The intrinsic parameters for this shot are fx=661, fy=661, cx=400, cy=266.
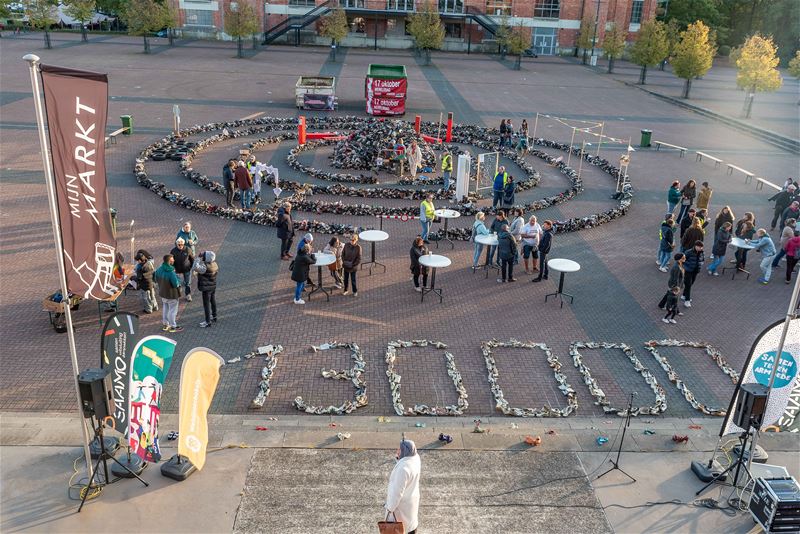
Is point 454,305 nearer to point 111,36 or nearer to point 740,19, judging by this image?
point 111,36

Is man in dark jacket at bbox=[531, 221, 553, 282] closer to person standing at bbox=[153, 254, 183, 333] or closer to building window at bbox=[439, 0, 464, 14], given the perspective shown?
person standing at bbox=[153, 254, 183, 333]

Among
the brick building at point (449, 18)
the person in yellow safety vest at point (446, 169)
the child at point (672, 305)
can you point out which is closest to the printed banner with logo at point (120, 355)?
the child at point (672, 305)

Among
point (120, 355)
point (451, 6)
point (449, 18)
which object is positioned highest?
point (451, 6)

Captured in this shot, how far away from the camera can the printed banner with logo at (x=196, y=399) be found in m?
9.18

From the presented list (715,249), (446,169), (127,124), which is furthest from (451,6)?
(715,249)

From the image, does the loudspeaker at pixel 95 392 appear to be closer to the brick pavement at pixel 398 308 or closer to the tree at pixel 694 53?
the brick pavement at pixel 398 308

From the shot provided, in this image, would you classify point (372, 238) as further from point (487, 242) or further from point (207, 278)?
point (207, 278)

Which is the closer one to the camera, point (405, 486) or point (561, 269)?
point (405, 486)

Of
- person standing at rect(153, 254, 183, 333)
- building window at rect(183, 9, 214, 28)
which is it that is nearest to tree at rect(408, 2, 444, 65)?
building window at rect(183, 9, 214, 28)

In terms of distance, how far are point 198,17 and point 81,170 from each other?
2613 inches

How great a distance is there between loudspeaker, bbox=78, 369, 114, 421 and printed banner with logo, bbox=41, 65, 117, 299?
56.3 inches

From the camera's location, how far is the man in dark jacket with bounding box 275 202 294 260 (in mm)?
17750

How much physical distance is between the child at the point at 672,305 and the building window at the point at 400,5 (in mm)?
61140

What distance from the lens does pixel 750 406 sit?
970 centimetres
